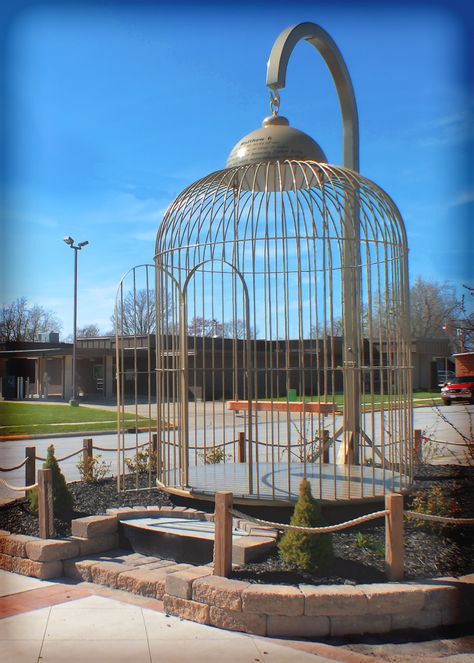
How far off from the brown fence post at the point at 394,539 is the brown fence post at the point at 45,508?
3384mm

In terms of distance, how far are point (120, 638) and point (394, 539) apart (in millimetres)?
2255

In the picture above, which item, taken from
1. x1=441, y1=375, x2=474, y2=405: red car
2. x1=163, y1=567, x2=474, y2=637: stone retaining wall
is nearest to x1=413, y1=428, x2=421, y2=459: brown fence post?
x1=163, y1=567, x2=474, y2=637: stone retaining wall

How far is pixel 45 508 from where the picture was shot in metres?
6.72

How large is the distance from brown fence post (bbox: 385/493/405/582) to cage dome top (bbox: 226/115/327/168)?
4029mm

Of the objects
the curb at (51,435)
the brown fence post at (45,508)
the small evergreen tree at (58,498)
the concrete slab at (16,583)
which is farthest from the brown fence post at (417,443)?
the curb at (51,435)

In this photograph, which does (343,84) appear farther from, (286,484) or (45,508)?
(45,508)

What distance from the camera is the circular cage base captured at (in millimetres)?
6652

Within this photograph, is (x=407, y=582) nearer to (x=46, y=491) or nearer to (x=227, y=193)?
(x=46, y=491)

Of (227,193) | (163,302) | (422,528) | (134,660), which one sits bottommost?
(134,660)

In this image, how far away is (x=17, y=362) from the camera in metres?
43.1

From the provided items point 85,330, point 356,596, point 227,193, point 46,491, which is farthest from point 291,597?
point 85,330

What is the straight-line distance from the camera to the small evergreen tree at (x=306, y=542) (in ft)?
18.0

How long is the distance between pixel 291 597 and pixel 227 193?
4.98 metres

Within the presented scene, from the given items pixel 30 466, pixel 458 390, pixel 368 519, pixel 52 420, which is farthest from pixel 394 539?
pixel 458 390
